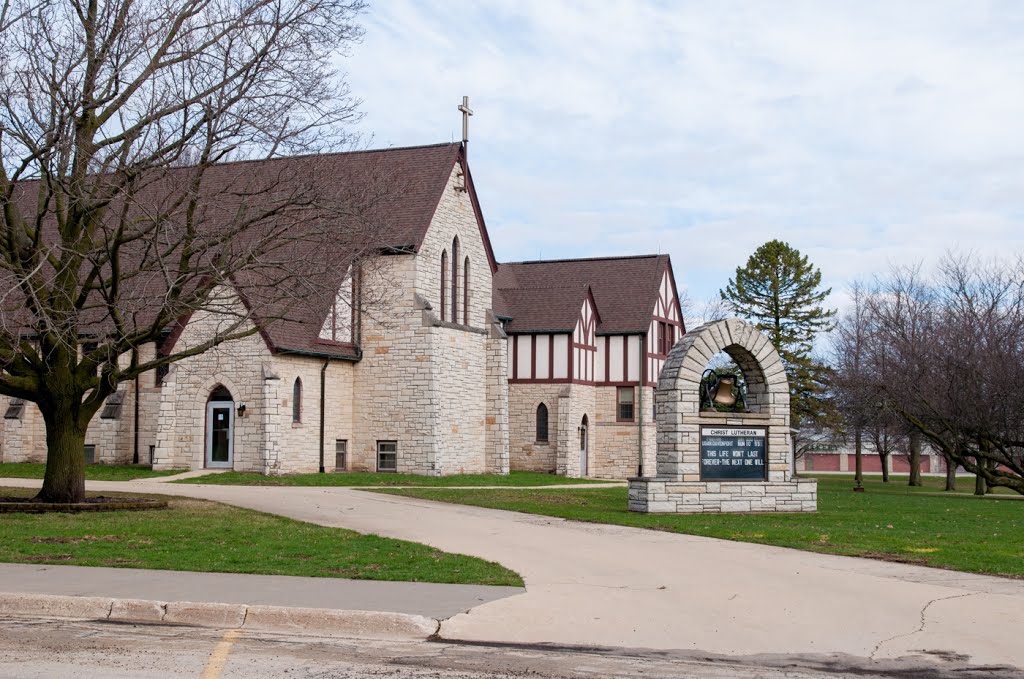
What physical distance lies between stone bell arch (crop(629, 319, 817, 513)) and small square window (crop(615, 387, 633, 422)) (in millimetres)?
25747

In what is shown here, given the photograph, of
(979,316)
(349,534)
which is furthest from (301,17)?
(979,316)

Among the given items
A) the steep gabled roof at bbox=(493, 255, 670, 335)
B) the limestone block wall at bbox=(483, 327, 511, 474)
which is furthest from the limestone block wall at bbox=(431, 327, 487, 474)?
the steep gabled roof at bbox=(493, 255, 670, 335)

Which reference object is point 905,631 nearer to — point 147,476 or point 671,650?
point 671,650

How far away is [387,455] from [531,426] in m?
10.1

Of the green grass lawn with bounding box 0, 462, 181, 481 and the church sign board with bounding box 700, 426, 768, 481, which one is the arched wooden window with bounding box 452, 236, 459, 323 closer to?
the green grass lawn with bounding box 0, 462, 181, 481

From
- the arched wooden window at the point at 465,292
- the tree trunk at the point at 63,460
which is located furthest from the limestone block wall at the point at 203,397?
the tree trunk at the point at 63,460

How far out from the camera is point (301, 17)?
2053 centimetres

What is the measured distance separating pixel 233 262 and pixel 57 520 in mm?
5277

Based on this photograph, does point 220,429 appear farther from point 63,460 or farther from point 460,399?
point 63,460

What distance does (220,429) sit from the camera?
115 feet

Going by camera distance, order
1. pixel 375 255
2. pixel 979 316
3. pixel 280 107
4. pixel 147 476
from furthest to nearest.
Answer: pixel 979 316 < pixel 147 476 < pixel 375 255 < pixel 280 107

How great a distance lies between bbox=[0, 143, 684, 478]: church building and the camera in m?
34.5

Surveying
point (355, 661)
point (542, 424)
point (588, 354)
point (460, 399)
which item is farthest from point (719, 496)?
point (588, 354)

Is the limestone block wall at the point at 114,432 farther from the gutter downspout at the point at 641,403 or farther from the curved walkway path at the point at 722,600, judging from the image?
the gutter downspout at the point at 641,403
